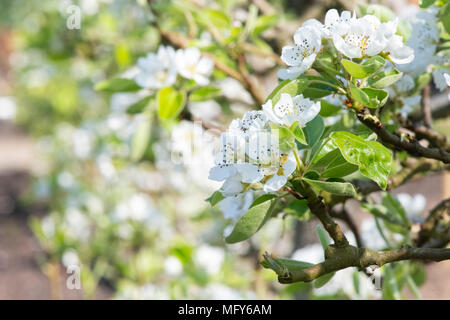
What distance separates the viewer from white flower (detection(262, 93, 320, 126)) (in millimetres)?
581

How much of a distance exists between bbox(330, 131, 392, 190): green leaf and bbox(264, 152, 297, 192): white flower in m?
0.05

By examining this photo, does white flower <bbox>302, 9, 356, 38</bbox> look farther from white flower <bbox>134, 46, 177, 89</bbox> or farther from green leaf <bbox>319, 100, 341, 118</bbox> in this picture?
white flower <bbox>134, 46, 177, 89</bbox>

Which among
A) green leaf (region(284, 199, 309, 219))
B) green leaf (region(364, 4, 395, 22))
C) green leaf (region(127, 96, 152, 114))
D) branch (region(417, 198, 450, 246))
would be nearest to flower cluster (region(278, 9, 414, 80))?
green leaf (region(364, 4, 395, 22))

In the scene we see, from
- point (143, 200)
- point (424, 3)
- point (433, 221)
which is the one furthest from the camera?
point (143, 200)

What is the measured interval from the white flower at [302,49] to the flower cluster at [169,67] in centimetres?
38

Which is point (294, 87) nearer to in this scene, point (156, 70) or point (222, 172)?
point (222, 172)

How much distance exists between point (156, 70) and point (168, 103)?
0.07 m

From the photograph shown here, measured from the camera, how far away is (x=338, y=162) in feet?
2.02

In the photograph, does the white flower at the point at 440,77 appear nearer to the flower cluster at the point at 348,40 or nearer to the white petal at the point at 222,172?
the flower cluster at the point at 348,40

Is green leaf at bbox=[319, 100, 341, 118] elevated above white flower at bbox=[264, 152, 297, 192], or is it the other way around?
green leaf at bbox=[319, 100, 341, 118]

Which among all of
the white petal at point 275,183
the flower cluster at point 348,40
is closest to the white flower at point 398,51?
the flower cluster at point 348,40

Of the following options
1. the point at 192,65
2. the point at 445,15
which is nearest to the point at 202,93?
the point at 192,65

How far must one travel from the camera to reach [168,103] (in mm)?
1014
